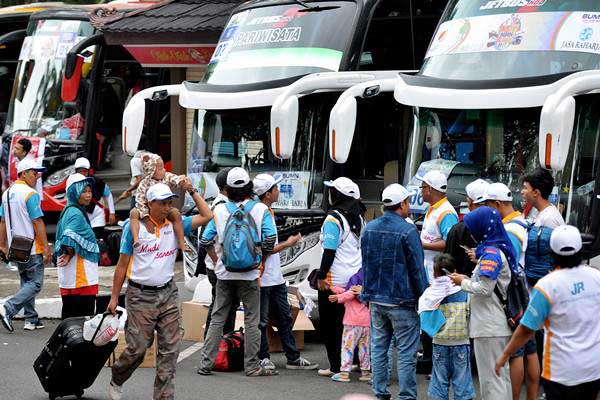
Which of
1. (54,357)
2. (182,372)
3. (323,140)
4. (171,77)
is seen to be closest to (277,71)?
(323,140)

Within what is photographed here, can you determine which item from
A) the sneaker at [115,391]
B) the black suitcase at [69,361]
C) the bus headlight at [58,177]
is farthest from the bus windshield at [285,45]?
the bus headlight at [58,177]

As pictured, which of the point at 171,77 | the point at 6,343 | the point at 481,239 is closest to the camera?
the point at 481,239

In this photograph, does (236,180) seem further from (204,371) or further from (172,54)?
(172,54)

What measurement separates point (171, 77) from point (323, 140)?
6.58 metres

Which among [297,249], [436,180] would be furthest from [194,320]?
[436,180]

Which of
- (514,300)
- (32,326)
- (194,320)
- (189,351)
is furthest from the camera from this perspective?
(32,326)

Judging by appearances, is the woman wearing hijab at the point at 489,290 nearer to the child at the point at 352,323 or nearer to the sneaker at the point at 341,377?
the child at the point at 352,323

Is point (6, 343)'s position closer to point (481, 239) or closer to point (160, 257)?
point (160, 257)

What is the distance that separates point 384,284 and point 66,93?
430 inches

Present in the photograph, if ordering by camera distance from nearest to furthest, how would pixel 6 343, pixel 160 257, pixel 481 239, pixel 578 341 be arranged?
pixel 578 341, pixel 481 239, pixel 160 257, pixel 6 343

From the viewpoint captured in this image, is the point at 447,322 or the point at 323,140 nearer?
the point at 447,322

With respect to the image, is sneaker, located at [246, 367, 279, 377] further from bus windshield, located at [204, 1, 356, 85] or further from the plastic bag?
bus windshield, located at [204, 1, 356, 85]

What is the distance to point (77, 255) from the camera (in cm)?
1091

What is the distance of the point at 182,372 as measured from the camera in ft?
34.6
